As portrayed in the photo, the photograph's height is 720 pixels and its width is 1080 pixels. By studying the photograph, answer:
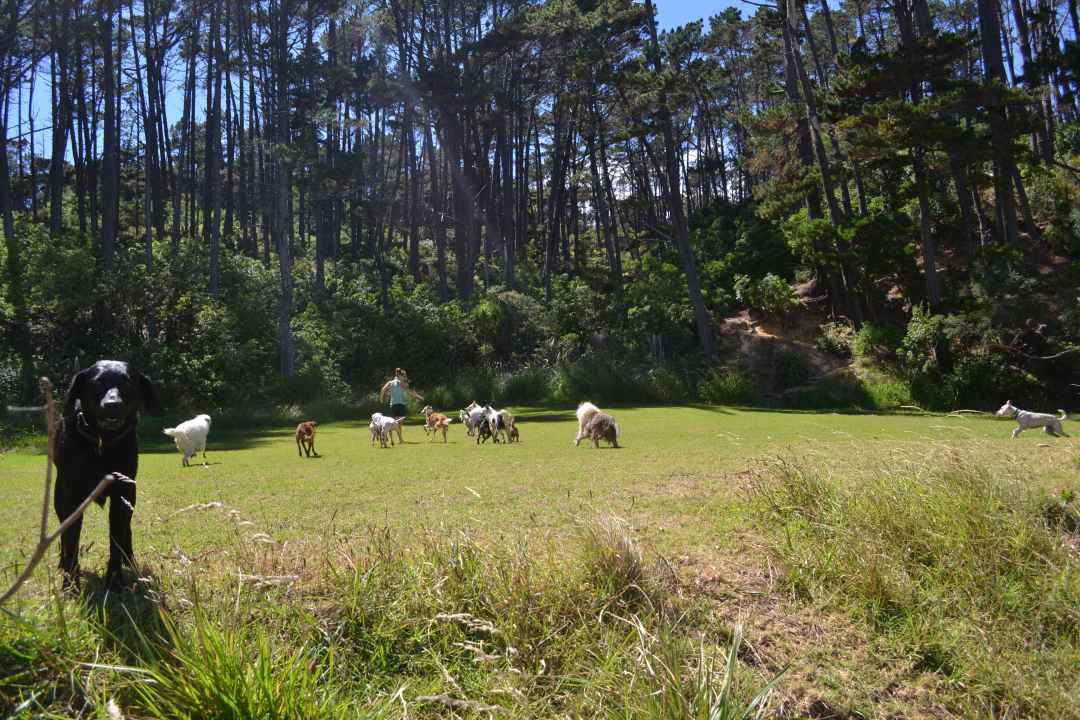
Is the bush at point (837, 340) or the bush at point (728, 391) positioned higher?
the bush at point (837, 340)

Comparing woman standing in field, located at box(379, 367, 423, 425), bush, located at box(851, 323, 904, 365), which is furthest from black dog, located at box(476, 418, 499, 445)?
bush, located at box(851, 323, 904, 365)

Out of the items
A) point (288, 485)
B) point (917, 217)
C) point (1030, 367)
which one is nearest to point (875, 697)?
point (288, 485)

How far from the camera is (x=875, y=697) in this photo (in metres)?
4.38

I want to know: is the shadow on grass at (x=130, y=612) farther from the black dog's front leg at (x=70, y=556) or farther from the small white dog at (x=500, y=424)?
the small white dog at (x=500, y=424)

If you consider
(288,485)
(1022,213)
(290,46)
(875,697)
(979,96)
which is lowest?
(875,697)

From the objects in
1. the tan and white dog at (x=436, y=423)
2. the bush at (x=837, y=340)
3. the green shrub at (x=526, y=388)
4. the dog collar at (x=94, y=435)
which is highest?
the bush at (x=837, y=340)

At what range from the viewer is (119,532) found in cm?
448

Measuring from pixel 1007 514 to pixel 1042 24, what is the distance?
134 ft

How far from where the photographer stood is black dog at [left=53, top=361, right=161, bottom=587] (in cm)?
438

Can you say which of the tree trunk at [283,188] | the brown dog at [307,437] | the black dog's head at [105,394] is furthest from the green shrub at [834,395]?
the black dog's head at [105,394]

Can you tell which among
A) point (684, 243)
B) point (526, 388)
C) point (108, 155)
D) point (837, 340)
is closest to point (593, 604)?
point (526, 388)

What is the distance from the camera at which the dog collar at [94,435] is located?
14.4 ft

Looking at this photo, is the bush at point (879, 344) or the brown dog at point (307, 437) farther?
the bush at point (879, 344)

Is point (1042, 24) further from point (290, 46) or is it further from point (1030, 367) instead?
point (290, 46)
